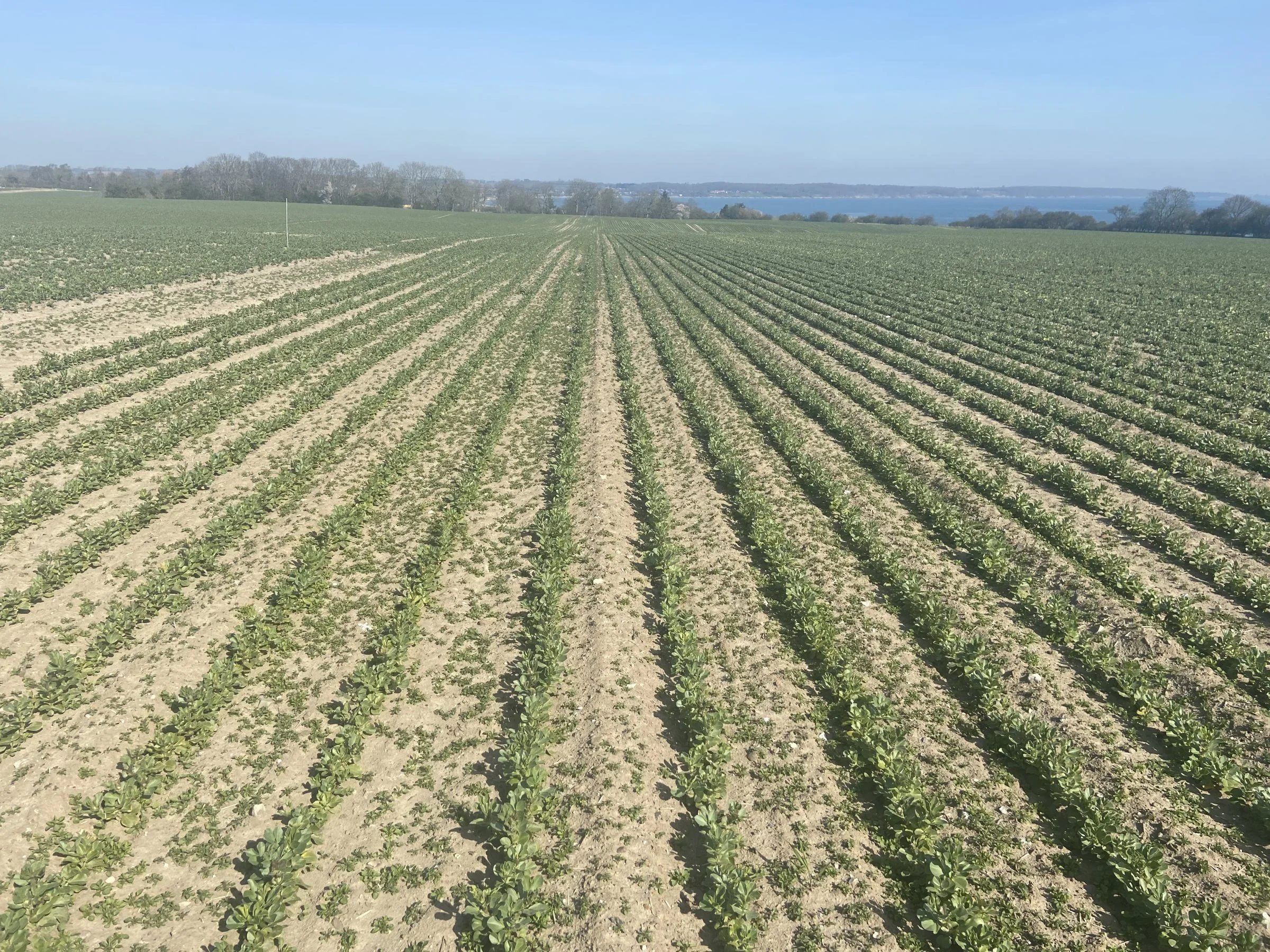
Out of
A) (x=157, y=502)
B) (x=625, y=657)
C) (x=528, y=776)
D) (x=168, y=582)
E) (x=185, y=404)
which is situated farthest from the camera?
(x=185, y=404)

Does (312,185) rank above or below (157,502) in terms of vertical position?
above

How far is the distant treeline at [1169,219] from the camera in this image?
114 metres

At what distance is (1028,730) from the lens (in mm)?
7219

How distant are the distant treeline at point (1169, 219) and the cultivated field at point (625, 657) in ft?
432

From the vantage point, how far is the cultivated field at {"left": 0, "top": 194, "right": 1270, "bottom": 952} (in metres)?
5.68

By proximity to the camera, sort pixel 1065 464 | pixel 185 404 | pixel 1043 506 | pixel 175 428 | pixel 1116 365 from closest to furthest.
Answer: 1. pixel 1043 506
2. pixel 1065 464
3. pixel 175 428
4. pixel 185 404
5. pixel 1116 365

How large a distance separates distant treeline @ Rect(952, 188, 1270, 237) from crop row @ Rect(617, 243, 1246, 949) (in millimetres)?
147007

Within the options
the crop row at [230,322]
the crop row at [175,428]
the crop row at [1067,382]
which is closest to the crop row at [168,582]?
the crop row at [175,428]

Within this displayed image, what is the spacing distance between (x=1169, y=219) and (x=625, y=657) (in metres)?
162

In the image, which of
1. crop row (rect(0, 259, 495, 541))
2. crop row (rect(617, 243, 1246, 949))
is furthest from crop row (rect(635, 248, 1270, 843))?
crop row (rect(0, 259, 495, 541))

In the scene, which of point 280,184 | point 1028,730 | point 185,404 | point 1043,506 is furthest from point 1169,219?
point 280,184

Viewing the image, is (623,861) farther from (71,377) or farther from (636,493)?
(71,377)

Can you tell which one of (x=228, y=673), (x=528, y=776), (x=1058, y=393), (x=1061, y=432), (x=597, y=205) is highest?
(x=597, y=205)

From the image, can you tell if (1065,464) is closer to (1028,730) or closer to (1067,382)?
(1067,382)
